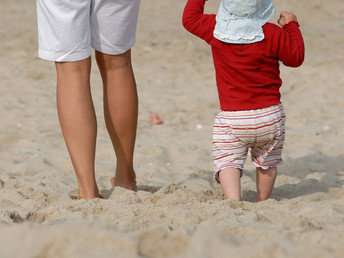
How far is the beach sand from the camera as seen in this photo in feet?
6.90

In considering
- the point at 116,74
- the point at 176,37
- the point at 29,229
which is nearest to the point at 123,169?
the point at 116,74

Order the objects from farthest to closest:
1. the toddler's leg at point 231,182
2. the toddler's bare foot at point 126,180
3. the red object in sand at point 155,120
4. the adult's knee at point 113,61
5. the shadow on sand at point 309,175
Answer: the red object in sand at point 155,120 → the shadow on sand at point 309,175 → the toddler's bare foot at point 126,180 → the adult's knee at point 113,61 → the toddler's leg at point 231,182

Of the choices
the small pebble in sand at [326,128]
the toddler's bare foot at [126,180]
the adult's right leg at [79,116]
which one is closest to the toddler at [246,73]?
the toddler's bare foot at [126,180]

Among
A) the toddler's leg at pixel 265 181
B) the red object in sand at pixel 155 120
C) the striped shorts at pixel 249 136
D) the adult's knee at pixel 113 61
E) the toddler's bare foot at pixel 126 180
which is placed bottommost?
the red object in sand at pixel 155 120

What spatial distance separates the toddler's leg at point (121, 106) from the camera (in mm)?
3252

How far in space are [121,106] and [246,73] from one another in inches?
28.6

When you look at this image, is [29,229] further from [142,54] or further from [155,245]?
[142,54]

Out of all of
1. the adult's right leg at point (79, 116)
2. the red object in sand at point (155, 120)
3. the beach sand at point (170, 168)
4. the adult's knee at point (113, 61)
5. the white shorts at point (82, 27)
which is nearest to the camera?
the beach sand at point (170, 168)

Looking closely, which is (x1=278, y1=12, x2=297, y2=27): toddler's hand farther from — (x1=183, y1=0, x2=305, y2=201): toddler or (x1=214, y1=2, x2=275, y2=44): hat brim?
(x1=214, y1=2, x2=275, y2=44): hat brim

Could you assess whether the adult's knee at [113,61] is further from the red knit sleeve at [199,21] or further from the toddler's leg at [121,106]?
the red knit sleeve at [199,21]

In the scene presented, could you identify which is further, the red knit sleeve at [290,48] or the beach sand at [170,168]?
the red knit sleeve at [290,48]

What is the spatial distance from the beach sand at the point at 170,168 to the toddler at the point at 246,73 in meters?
0.28

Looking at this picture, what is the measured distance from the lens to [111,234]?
2.10m

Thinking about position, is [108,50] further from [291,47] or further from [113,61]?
[291,47]
